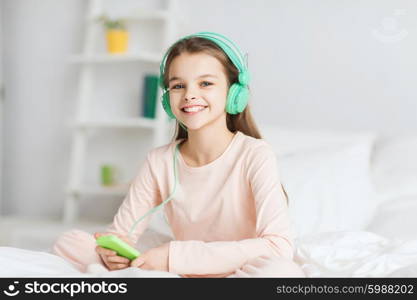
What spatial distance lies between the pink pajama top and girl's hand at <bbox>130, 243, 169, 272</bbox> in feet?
0.04

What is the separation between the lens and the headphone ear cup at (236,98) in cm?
123

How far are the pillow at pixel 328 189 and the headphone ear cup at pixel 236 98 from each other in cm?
48

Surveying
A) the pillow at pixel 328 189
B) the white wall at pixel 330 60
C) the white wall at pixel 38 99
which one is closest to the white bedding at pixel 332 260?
the pillow at pixel 328 189

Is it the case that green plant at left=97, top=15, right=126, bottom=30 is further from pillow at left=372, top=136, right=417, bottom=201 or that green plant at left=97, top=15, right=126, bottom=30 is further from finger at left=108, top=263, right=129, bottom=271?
finger at left=108, top=263, right=129, bottom=271

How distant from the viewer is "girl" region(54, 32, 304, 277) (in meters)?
1.15

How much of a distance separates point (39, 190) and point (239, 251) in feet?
6.83

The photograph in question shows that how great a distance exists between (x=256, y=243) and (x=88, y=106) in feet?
6.02

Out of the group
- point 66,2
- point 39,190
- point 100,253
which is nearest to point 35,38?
point 66,2

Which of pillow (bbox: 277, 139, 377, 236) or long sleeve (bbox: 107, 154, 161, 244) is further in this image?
pillow (bbox: 277, 139, 377, 236)

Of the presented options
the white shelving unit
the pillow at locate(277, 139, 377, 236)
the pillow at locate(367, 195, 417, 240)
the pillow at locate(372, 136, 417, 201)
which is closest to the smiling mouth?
the pillow at locate(277, 139, 377, 236)

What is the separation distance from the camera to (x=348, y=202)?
1.67m

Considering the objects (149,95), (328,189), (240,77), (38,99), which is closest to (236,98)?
(240,77)

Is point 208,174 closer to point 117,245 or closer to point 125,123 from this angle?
point 117,245

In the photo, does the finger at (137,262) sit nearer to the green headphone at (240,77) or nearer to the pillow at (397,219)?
the green headphone at (240,77)
